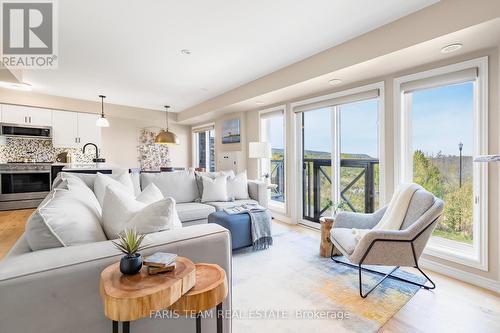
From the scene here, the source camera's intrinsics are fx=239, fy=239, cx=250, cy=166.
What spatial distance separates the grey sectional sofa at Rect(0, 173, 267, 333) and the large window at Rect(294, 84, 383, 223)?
2.39 metres

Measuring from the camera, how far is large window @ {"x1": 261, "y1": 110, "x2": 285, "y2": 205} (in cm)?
467

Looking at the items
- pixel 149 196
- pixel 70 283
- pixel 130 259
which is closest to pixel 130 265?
pixel 130 259

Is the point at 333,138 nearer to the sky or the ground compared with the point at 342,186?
nearer to the sky

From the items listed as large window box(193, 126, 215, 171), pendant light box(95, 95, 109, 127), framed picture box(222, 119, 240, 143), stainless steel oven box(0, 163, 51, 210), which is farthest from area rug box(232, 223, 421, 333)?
stainless steel oven box(0, 163, 51, 210)

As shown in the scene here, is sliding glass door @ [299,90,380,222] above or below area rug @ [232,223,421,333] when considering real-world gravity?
above

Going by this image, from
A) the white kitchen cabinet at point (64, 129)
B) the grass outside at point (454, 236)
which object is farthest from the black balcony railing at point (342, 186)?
the white kitchen cabinet at point (64, 129)

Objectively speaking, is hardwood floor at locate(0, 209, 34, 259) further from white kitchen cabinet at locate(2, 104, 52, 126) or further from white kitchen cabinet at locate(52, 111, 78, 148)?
white kitchen cabinet at locate(2, 104, 52, 126)

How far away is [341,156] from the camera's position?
375 centimetres

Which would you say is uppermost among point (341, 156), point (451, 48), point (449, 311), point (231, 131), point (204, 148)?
point (451, 48)

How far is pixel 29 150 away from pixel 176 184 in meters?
4.06

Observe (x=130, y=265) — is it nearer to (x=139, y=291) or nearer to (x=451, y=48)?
(x=139, y=291)

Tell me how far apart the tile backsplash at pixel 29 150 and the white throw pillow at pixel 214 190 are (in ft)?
13.7

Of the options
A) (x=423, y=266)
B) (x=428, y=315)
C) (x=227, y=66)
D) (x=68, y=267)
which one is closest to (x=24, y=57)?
(x=227, y=66)

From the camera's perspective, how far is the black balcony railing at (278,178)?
4.73 metres
